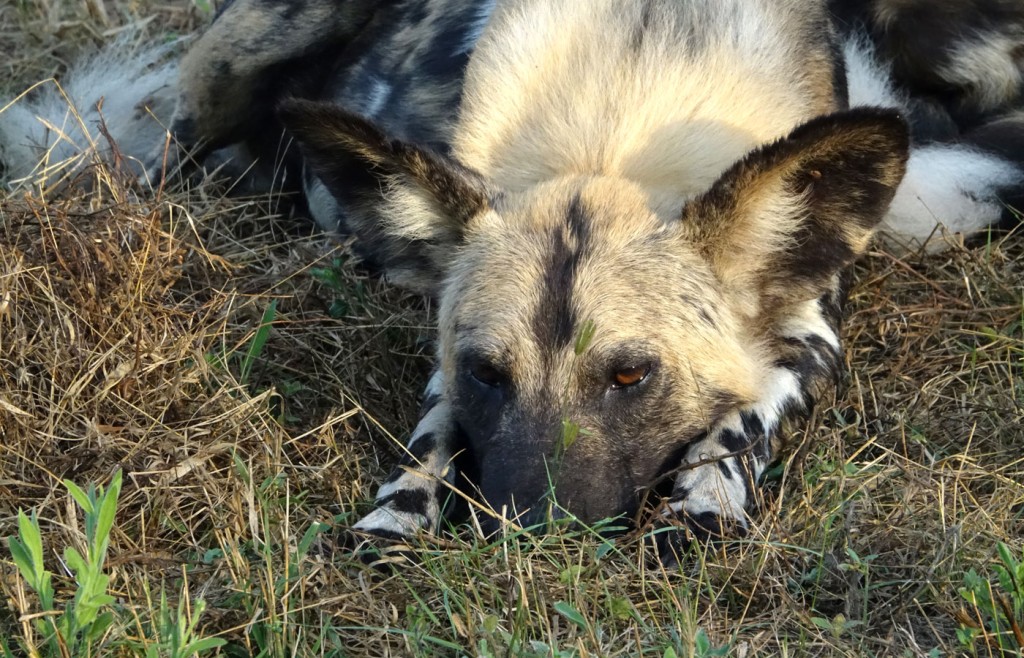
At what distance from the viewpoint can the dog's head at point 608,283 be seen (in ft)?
8.00

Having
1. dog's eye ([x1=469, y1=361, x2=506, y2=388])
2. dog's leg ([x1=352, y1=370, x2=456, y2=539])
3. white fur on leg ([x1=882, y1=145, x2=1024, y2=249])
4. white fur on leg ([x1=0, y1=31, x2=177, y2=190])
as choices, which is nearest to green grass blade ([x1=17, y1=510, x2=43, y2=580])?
dog's leg ([x1=352, y1=370, x2=456, y2=539])

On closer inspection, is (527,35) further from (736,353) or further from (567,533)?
(567,533)

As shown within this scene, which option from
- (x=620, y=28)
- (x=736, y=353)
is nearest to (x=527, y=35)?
(x=620, y=28)

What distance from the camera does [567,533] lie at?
2320 millimetres

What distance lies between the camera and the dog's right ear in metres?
2.59

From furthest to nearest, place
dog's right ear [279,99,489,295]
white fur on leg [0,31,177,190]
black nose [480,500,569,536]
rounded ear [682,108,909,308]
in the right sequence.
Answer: white fur on leg [0,31,177,190] → dog's right ear [279,99,489,295] → rounded ear [682,108,909,308] → black nose [480,500,569,536]

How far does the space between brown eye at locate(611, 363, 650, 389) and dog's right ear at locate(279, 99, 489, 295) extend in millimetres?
485

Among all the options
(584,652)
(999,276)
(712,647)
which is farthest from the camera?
(999,276)

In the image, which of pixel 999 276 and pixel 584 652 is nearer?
pixel 584 652

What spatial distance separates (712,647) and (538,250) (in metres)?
0.89

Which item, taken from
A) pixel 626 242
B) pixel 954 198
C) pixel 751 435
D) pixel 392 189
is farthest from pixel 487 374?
pixel 954 198

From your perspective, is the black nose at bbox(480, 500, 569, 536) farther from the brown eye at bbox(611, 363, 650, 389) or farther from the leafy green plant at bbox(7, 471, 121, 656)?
the leafy green plant at bbox(7, 471, 121, 656)

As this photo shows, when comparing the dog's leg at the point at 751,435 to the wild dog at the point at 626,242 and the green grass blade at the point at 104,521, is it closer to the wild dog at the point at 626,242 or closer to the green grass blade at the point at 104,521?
the wild dog at the point at 626,242

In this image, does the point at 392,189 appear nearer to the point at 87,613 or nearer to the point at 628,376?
the point at 628,376
